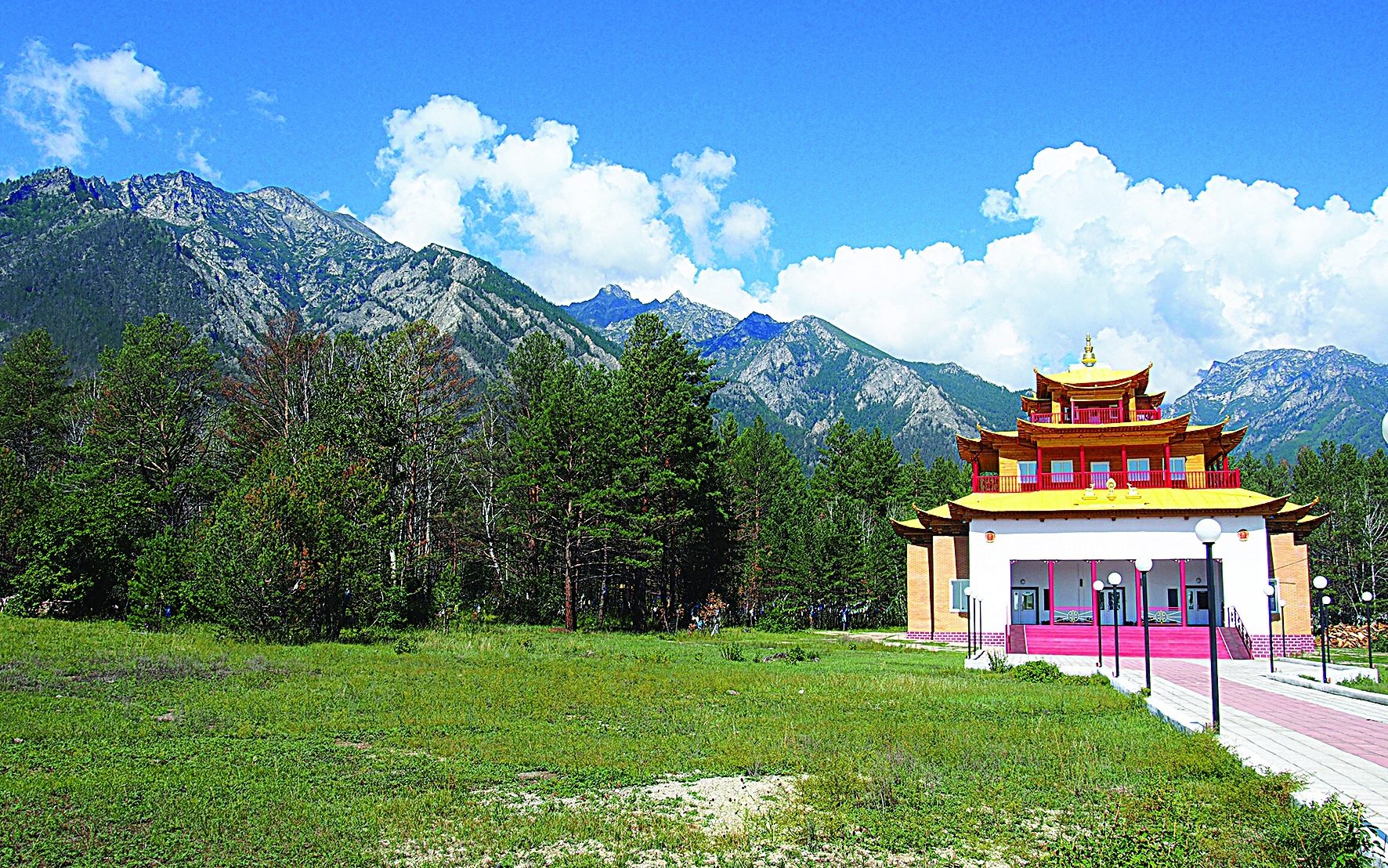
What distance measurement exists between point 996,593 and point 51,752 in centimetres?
2987

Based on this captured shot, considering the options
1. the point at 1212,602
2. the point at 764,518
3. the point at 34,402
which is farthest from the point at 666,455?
the point at 34,402

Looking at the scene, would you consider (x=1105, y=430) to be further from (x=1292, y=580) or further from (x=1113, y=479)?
(x=1292, y=580)

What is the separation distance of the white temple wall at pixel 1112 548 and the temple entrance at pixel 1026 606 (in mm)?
1305

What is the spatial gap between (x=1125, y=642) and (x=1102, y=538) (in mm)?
3993

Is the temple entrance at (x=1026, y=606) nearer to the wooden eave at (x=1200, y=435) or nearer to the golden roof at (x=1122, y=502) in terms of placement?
the golden roof at (x=1122, y=502)

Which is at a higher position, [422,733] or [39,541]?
[39,541]

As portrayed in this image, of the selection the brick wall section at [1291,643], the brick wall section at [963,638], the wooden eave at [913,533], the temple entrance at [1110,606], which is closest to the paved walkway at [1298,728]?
the brick wall section at [1291,643]

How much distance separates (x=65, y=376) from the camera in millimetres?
49594

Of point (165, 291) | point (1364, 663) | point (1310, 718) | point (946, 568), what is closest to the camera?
point (1310, 718)

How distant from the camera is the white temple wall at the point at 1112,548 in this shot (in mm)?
31906

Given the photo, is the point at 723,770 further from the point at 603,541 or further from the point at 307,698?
the point at 603,541

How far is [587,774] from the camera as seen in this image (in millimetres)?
9383

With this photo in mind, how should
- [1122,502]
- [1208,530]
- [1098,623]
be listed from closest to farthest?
[1208,530] → [1098,623] → [1122,502]

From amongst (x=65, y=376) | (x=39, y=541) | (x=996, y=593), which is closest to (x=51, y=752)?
(x=39, y=541)
